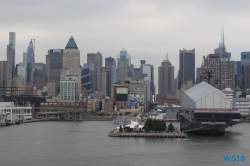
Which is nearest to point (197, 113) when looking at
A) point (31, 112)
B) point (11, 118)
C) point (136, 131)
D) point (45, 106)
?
point (136, 131)

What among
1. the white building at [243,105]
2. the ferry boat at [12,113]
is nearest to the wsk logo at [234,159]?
the ferry boat at [12,113]

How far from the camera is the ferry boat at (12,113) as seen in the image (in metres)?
122

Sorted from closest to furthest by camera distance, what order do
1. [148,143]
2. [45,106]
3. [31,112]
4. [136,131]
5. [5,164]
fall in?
[5,164], [148,143], [136,131], [31,112], [45,106]

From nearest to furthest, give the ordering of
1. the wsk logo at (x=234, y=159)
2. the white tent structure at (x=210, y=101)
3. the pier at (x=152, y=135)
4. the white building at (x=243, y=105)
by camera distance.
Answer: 1. the wsk logo at (x=234, y=159)
2. the pier at (x=152, y=135)
3. the white tent structure at (x=210, y=101)
4. the white building at (x=243, y=105)

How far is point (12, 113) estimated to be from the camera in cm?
13262

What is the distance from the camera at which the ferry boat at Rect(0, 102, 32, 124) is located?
122125 millimetres

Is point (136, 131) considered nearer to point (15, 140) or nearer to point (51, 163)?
point (15, 140)

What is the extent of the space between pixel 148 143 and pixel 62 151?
12.6 meters

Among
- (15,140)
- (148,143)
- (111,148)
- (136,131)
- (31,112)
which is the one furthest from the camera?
(31,112)

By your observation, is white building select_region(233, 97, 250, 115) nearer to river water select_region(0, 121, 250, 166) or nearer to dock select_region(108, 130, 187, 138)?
dock select_region(108, 130, 187, 138)

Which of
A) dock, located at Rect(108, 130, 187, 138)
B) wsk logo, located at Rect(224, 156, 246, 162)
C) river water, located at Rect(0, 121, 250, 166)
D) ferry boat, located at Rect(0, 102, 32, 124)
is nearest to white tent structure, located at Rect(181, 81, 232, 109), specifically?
dock, located at Rect(108, 130, 187, 138)

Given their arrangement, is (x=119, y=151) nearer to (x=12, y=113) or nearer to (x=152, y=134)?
(x=152, y=134)

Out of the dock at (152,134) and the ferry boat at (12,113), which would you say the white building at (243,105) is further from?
the dock at (152,134)

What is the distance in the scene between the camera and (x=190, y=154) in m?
56.0
